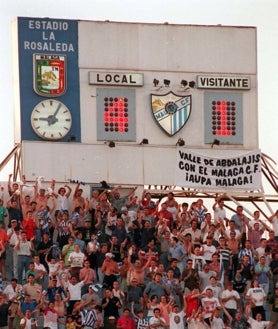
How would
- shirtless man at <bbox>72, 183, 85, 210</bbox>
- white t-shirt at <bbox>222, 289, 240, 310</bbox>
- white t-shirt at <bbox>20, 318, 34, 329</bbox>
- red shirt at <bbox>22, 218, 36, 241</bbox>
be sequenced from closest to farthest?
white t-shirt at <bbox>20, 318, 34, 329</bbox>
white t-shirt at <bbox>222, 289, 240, 310</bbox>
red shirt at <bbox>22, 218, 36, 241</bbox>
shirtless man at <bbox>72, 183, 85, 210</bbox>

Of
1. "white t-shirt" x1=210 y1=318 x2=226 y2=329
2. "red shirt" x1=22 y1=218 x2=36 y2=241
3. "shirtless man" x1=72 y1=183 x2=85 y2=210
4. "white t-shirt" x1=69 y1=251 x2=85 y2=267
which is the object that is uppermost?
"shirtless man" x1=72 y1=183 x2=85 y2=210

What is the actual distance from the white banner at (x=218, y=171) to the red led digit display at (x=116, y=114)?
5.44 ft

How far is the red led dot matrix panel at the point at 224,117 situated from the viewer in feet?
228

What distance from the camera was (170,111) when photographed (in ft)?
228

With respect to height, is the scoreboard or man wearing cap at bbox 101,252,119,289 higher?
the scoreboard

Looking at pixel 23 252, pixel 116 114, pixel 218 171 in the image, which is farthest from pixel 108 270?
pixel 218 171

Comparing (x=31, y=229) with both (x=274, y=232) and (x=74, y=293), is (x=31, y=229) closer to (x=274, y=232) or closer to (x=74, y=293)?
(x=74, y=293)

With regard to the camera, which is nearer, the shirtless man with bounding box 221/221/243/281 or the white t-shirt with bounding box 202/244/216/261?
the white t-shirt with bounding box 202/244/216/261

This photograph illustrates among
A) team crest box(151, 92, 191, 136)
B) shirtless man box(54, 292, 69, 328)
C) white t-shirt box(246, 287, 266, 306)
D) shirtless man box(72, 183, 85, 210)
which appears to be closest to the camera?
shirtless man box(54, 292, 69, 328)

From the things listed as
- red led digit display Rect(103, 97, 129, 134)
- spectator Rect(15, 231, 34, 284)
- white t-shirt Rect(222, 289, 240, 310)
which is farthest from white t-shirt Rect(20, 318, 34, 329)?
red led digit display Rect(103, 97, 129, 134)

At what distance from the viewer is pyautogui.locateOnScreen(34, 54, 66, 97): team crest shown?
6831 cm

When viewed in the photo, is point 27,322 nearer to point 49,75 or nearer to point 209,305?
point 209,305

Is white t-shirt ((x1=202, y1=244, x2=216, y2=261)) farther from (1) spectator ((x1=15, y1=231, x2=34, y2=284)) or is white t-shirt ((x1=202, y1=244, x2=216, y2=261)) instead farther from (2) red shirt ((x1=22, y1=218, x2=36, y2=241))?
(1) spectator ((x1=15, y1=231, x2=34, y2=284))

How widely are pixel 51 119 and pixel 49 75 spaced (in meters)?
1.18
